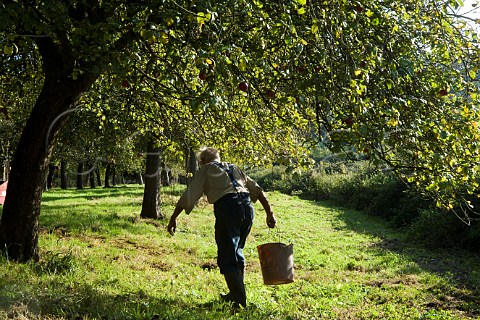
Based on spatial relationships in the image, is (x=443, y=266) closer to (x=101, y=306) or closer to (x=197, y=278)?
(x=197, y=278)

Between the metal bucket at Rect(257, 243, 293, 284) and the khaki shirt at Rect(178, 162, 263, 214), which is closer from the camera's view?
the khaki shirt at Rect(178, 162, 263, 214)

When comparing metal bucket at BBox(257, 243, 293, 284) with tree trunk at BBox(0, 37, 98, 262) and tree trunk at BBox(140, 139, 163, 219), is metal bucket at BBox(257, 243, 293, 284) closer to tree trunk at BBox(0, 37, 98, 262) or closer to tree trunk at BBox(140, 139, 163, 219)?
tree trunk at BBox(0, 37, 98, 262)

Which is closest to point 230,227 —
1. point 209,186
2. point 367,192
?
point 209,186

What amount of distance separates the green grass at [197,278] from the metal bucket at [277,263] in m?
0.43

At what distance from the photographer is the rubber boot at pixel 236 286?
5.05 meters

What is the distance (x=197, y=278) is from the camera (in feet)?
23.3

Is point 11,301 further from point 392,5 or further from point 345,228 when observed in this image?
point 345,228

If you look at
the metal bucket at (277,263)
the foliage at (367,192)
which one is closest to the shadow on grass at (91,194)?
the foliage at (367,192)

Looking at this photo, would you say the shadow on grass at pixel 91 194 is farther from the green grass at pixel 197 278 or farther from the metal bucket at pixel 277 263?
the metal bucket at pixel 277 263

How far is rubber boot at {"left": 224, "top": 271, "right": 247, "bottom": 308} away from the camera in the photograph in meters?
5.05

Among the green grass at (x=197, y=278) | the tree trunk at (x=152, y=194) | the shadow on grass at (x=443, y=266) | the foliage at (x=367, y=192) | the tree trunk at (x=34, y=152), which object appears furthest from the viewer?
the foliage at (x=367, y=192)

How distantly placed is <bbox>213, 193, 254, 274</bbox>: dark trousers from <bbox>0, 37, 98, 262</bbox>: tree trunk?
9.47 ft

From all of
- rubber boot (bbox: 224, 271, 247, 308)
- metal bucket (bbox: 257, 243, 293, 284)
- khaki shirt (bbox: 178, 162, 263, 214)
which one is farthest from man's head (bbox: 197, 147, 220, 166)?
rubber boot (bbox: 224, 271, 247, 308)

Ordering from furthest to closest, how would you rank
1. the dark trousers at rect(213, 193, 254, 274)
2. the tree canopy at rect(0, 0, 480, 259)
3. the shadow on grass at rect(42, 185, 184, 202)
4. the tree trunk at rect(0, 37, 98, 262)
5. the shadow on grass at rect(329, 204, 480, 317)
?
the shadow on grass at rect(42, 185, 184, 202)
the shadow on grass at rect(329, 204, 480, 317)
the tree trunk at rect(0, 37, 98, 262)
the dark trousers at rect(213, 193, 254, 274)
the tree canopy at rect(0, 0, 480, 259)
